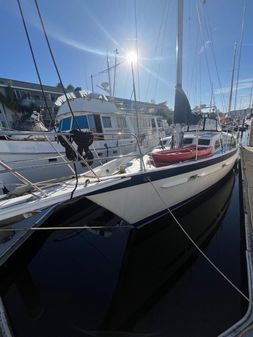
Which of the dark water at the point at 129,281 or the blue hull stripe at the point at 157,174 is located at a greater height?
the blue hull stripe at the point at 157,174

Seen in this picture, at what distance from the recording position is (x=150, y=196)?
3994mm

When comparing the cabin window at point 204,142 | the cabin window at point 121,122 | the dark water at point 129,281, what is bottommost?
the dark water at point 129,281

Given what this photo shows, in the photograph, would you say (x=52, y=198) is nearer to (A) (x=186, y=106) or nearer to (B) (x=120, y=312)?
(B) (x=120, y=312)

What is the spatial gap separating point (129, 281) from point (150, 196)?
1566 mm

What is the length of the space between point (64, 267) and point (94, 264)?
0.57 m

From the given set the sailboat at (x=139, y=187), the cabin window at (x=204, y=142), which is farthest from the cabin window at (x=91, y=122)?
the cabin window at (x=204, y=142)

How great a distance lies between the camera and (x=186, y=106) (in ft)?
18.2

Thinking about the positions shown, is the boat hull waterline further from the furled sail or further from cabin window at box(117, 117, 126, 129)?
cabin window at box(117, 117, 126, 129)

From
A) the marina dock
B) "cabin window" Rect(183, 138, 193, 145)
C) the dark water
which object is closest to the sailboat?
"cabin window" Rect(183, 138, 193, 145)

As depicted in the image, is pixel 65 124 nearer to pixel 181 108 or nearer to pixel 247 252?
pixel 181 108

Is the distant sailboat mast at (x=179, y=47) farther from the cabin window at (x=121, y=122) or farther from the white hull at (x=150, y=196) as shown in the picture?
the cabin window at (x=121, y=122)

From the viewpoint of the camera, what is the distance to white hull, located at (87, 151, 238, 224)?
343cm

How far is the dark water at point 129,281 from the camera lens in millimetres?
2680

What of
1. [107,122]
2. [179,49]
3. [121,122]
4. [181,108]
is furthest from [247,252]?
[121,122]
